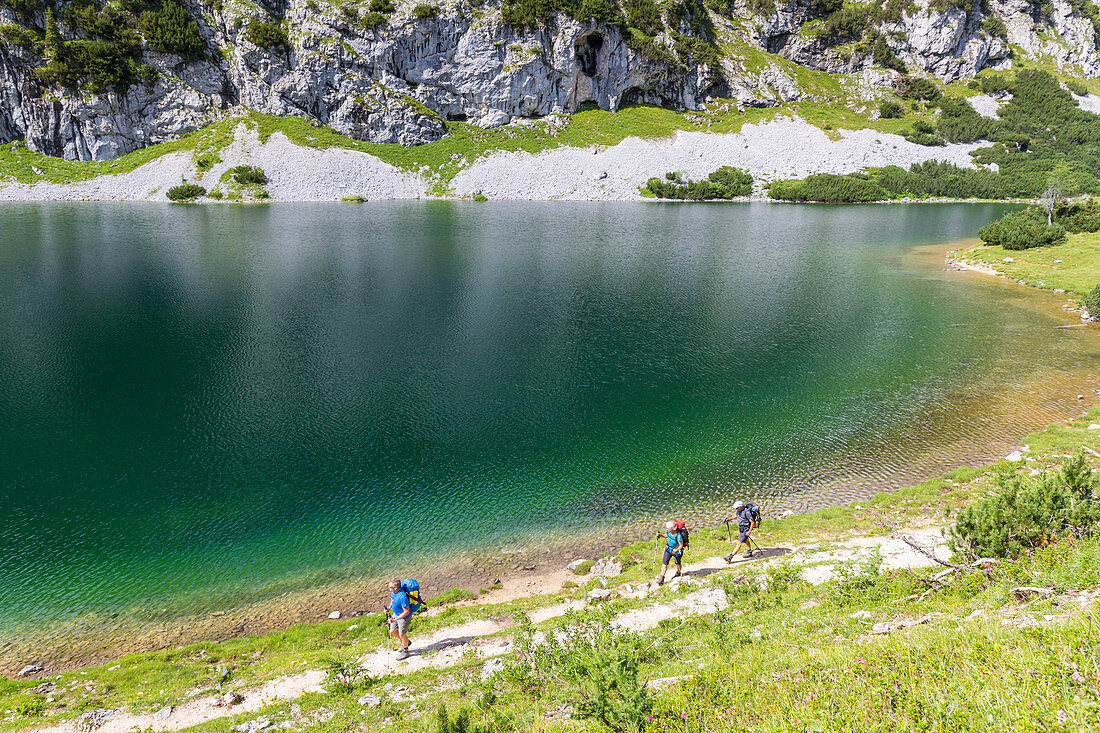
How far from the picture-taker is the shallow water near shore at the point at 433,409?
18.3 meters

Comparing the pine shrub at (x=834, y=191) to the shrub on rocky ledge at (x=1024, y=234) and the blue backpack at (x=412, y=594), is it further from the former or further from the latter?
the blue backpack at (x=412, y=594)

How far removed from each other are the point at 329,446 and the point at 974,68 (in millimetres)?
270116

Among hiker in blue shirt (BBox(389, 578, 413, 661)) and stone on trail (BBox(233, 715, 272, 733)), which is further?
hiker in blue shirt (BBox(389, 578, 413, 661))

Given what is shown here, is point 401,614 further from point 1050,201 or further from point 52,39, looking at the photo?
point 52,39

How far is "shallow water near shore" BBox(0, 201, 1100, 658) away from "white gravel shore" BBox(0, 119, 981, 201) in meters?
88.9

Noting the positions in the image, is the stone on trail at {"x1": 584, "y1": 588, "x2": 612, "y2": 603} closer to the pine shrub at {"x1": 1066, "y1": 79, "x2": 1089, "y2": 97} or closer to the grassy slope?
the grassy slope

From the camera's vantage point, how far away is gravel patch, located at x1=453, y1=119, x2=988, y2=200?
144m

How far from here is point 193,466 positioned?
72.4ft

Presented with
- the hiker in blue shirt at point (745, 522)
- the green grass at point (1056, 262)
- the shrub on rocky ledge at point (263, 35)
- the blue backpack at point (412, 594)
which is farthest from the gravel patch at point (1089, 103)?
the blue backpack at point (412, 594)

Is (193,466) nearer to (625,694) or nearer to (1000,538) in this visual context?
(625,694)

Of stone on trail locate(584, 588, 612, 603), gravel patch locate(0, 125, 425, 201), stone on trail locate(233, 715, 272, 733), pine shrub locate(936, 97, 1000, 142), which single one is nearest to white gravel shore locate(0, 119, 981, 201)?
gravel patch locate(0, 125, 425, 201)

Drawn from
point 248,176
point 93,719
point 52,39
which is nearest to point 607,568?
point 93,719

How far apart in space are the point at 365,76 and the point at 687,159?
101 metres

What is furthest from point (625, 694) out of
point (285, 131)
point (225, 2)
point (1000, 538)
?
point (225, 2)
